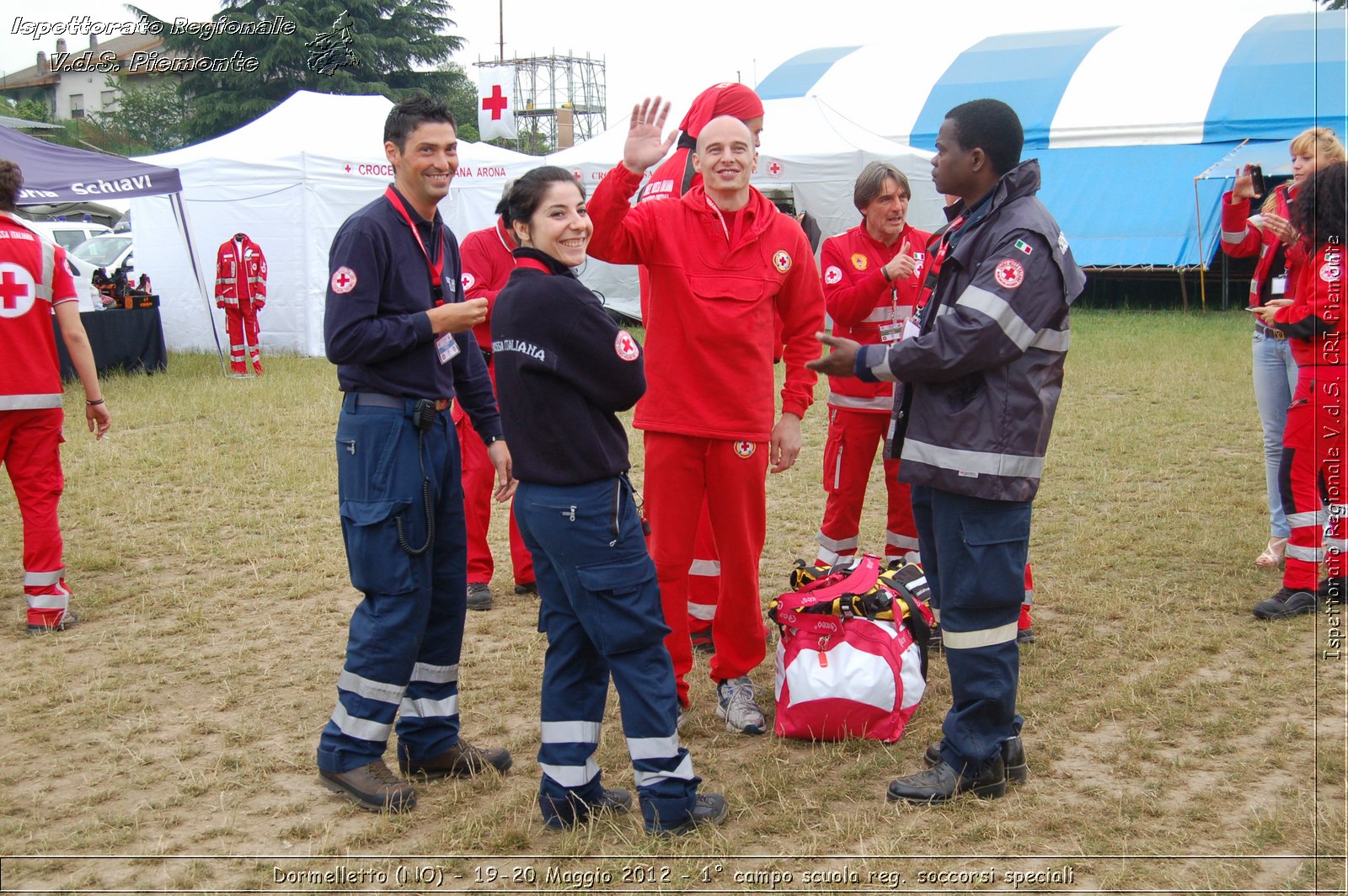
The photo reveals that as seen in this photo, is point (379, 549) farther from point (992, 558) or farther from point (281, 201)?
point (281, 201)

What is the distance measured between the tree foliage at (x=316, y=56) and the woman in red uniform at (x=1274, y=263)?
26.1m

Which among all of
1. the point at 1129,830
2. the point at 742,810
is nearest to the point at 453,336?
the point at 742,810

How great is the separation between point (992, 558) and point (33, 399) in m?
4.68

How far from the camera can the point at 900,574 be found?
479 centimetres

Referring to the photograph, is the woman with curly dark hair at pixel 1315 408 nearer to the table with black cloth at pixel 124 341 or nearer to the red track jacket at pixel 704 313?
the red track jacket at pixel 704 313

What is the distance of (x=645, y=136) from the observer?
3.83 meters

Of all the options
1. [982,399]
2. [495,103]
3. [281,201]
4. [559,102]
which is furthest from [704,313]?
[559,102]

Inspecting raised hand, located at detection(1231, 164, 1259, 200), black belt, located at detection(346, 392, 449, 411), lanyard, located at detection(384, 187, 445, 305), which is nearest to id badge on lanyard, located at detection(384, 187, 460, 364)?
lanyard, located at detection(384, 187, 445, 305)

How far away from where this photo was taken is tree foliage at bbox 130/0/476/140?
98.1ft

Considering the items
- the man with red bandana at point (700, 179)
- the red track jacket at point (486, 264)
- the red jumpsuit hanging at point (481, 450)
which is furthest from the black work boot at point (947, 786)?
the red track jacket at point (486, 264)

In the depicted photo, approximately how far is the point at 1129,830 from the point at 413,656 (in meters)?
2.36

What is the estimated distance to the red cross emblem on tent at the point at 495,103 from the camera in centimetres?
2516

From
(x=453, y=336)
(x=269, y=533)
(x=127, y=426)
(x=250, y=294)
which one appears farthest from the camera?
(x=250, y=294)

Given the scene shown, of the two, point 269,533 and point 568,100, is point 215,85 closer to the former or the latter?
point 568,100
